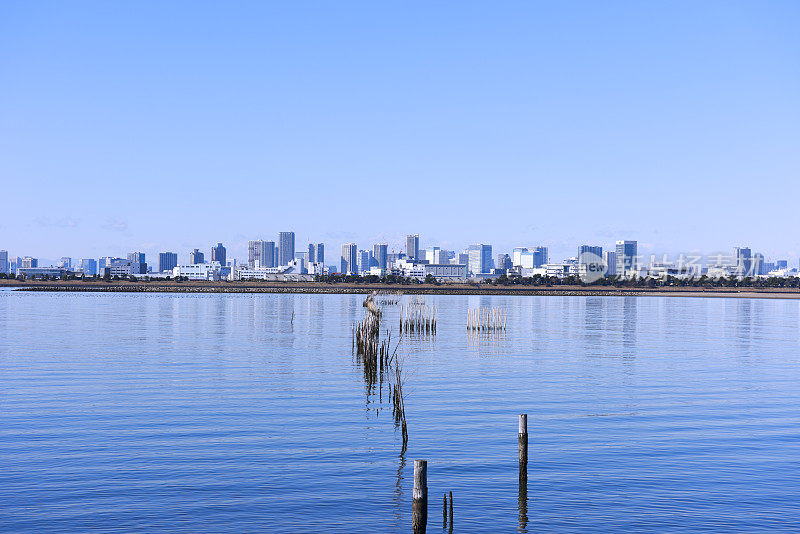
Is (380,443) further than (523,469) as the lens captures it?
Yes

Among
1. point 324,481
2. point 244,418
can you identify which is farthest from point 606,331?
point 324,481

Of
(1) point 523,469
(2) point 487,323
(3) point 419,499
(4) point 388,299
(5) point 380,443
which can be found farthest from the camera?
(4) point 388,299

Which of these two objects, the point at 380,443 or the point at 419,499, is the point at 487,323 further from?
the point at 419,499

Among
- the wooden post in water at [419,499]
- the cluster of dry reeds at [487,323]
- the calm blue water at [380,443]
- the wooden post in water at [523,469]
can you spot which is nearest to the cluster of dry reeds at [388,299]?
the cluster of dry reeds at [487,323]

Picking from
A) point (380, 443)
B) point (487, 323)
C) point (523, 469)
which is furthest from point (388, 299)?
point (523, 469)

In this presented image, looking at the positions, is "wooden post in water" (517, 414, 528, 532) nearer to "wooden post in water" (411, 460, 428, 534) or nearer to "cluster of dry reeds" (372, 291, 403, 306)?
"wooden post in water" (411, 460, 428, 534)

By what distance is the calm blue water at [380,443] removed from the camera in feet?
52.8

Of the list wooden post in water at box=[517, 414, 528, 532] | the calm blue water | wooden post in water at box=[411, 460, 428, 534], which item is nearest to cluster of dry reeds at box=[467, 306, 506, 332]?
the calm blue water

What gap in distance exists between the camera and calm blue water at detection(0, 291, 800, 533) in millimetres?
16094

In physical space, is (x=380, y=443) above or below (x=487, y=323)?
below

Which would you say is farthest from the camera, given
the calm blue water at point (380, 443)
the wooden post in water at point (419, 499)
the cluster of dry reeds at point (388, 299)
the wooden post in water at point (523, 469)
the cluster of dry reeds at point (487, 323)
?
the cluster of dry reeds at point (388, 299)

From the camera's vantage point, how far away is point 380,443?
74.2 feet

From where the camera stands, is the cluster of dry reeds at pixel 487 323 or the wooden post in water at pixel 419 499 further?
the cluster of dry reeds at pixel 487 323

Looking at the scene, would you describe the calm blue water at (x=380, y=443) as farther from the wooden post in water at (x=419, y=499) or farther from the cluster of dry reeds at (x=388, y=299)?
Result: the cluster of dry reeds at (x=388, y=299)
